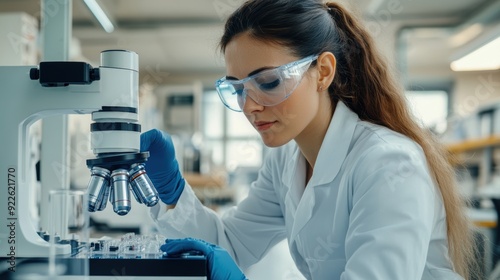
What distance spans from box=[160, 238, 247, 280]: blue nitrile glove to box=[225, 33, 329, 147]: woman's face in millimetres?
363

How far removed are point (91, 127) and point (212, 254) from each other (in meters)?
0.36

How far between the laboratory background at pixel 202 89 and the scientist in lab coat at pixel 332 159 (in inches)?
5.1

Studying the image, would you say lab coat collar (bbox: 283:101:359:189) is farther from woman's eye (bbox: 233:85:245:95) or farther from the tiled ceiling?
the tiled ceiling

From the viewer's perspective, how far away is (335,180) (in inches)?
49.9

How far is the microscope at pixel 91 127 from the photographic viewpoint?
96cm

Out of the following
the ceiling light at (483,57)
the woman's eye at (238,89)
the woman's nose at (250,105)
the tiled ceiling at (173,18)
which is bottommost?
the woman's nose at (250,105)

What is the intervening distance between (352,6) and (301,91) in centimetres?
37

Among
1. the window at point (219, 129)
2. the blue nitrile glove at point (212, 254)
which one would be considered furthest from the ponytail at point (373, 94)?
the window at point (219, 129)

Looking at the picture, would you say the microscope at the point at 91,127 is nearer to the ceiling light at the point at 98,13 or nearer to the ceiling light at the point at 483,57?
the ceiling light at the point at 98,13

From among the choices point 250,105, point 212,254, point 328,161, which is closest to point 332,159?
point 328,161

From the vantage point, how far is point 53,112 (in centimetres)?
103

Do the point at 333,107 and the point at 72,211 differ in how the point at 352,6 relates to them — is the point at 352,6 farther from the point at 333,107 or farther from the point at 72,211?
the point at 72,211

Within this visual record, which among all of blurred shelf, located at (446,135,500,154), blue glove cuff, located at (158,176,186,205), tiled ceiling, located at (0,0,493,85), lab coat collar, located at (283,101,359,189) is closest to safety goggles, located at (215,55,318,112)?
lab coat collar, located at (283,101,359,189)

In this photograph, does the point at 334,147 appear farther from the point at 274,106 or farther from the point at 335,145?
the point at 274,106
